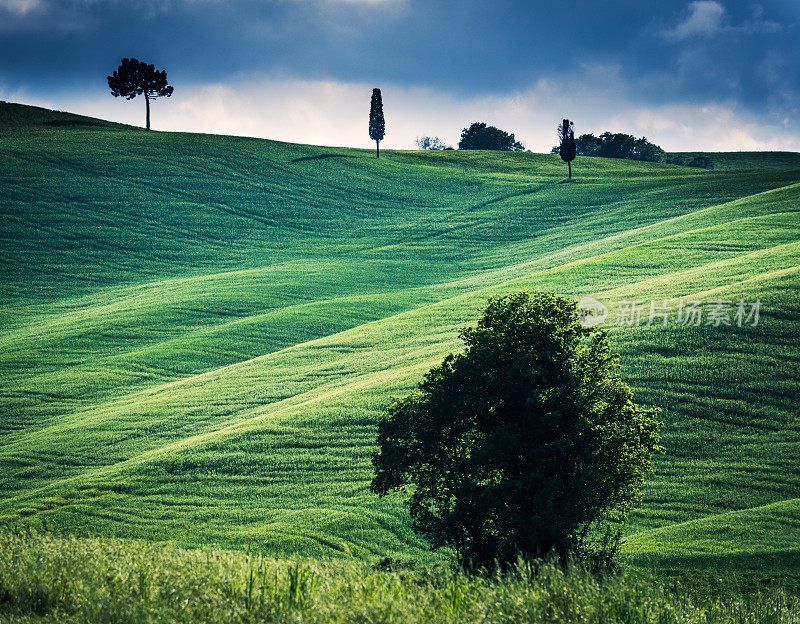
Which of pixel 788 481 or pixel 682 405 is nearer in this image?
pixel 788 481

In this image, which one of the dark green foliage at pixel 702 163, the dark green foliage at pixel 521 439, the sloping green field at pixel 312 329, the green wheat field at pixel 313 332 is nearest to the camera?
the dark green foliage at pixel 521 439

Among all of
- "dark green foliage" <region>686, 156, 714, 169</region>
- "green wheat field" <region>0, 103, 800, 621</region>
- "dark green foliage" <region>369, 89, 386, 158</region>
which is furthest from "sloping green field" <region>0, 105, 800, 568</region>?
"dark green foliage" <region>686, 156, 714, 169</region>

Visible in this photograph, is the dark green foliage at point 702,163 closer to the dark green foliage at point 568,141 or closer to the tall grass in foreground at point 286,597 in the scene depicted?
the dark green foliage at point 568,141

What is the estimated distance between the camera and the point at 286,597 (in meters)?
7.53

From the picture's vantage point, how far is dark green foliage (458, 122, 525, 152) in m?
144

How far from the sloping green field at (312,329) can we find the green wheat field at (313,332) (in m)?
0.13

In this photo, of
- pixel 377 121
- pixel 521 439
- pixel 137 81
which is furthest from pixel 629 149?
pixel 521 439

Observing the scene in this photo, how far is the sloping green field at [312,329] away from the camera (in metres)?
19.2

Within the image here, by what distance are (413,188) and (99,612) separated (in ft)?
255

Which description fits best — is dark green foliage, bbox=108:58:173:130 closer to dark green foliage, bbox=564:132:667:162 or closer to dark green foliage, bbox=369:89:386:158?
dark green foliage, bbox=369:89:386:158

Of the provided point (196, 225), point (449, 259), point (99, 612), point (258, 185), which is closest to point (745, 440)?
point (99, 612)

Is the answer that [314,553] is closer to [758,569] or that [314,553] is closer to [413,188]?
[758,569]

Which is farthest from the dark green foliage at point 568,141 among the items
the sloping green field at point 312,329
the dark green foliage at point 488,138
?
the dark green foliage at point 488,138

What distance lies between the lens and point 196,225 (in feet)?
208
